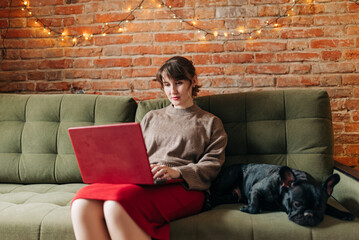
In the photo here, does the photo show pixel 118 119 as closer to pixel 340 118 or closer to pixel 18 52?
pixel 18 52

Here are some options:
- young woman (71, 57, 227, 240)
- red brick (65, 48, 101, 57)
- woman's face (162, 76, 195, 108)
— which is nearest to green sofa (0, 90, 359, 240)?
young woman (71, 57, 227, 240)

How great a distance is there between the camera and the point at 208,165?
4.44 feet

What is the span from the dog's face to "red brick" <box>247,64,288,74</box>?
0.99 meters

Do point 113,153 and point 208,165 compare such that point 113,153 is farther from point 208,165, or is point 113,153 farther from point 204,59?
point 204,59

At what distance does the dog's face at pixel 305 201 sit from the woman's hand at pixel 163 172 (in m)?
0.46

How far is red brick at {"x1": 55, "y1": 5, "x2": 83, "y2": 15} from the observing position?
217 centimetres

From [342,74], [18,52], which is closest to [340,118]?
[342,74]

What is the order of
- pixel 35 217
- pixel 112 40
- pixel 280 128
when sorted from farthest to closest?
pixel 112 40, pixel 280 128, pixel 35 217

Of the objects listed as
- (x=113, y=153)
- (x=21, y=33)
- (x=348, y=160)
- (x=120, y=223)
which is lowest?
(x=348, y=160)

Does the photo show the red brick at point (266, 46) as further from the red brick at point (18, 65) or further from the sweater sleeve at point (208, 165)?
the red brick at point (18, 65)

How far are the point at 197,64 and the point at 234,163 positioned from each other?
2.61ft

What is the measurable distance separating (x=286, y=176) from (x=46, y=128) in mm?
1410

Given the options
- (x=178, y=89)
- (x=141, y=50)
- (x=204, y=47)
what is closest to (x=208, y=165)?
(x=178, y=89)

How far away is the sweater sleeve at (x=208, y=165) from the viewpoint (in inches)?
50.3
